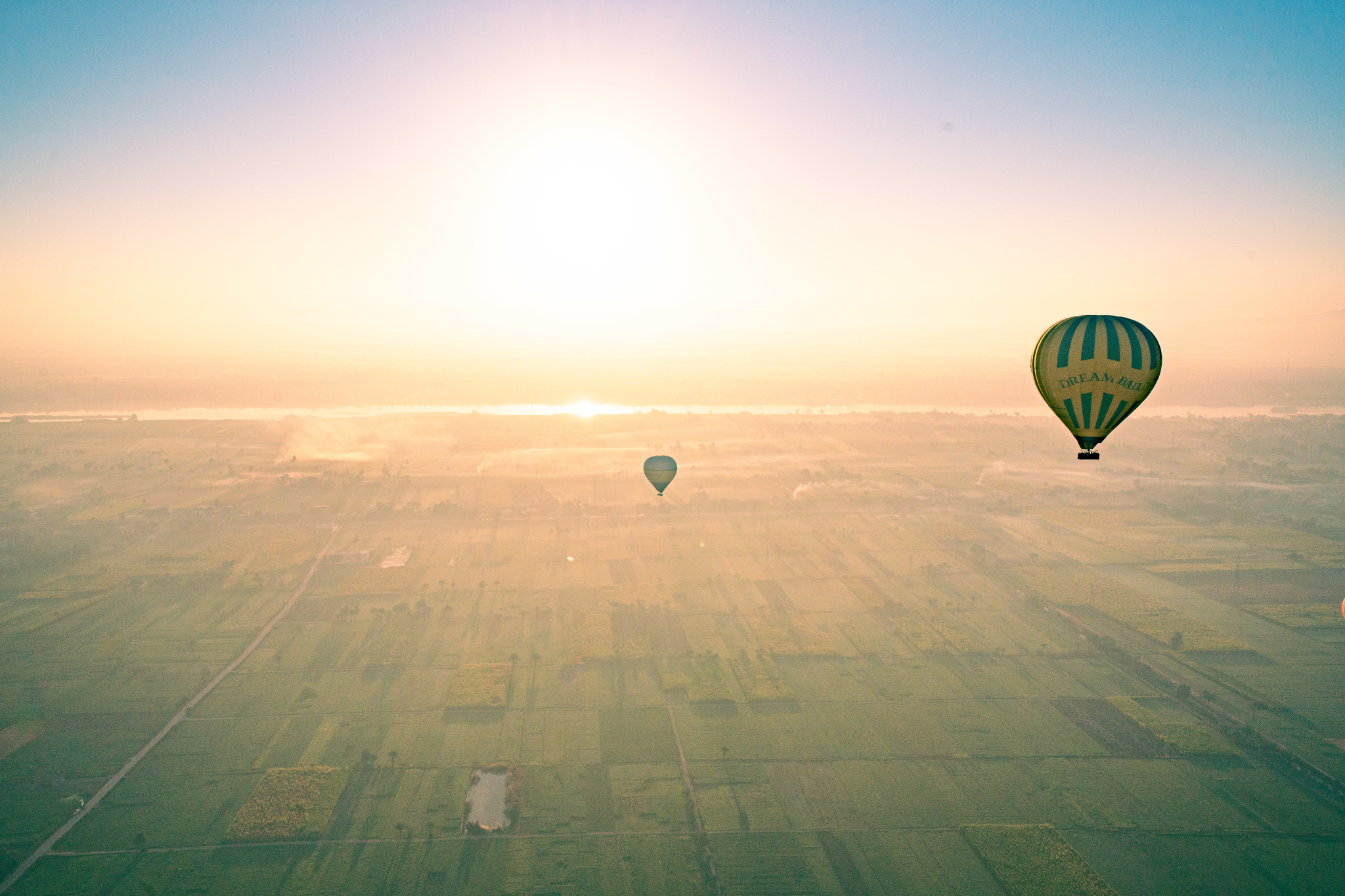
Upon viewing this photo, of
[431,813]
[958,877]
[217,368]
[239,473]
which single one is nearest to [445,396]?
[239,473]

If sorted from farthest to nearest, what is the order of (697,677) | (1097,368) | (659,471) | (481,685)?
(659,471), (697,677), (481,685), (1097,368)

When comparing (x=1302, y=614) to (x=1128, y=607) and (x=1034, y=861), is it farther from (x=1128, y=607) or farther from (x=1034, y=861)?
(x=1034, y=861)

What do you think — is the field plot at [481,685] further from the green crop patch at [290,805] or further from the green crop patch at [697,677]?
the green crop patch at [697,677]

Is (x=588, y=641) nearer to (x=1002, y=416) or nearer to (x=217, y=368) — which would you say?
(x=1002, y=416)

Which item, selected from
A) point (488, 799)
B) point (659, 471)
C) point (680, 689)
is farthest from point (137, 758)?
point (659, 471)

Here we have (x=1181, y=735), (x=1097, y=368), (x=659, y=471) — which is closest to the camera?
(x=1097, y=368)

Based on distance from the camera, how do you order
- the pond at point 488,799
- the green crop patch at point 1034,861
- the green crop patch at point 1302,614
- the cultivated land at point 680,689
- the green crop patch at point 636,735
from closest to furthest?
the green crop patch at point 1034,861 → the cultivated land at point 680,689 → the pond at point 488,799 → the green crop patch at point 636,735 → the green crop patch at point 1302,614

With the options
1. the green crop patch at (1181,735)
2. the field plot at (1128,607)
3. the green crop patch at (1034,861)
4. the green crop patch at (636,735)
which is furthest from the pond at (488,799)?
the field plot at (1128,607)

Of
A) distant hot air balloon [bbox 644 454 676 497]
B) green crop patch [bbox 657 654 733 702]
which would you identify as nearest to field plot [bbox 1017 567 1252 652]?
green crop patch [bbox 657 654 733 702]
